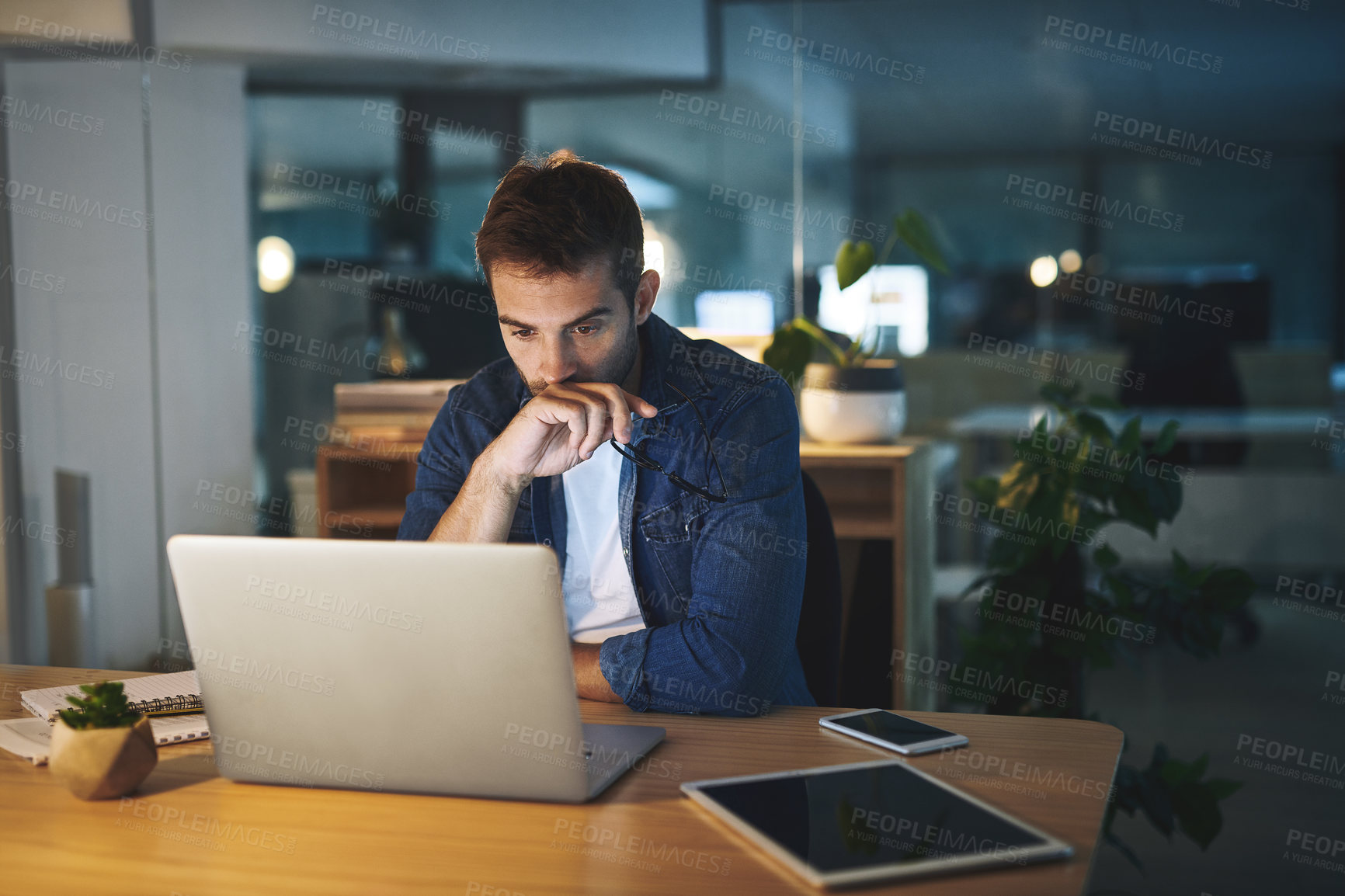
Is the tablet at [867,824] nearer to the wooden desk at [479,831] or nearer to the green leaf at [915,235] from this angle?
the wooden desk at [479,831]

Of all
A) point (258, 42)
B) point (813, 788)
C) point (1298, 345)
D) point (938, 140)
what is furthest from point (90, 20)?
point (1298, 345)

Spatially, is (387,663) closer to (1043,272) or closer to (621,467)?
(621,467)

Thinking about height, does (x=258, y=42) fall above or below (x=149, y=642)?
above

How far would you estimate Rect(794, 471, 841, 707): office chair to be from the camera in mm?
1682

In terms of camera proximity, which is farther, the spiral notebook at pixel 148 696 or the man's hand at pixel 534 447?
the man's hand at pixel 534 447

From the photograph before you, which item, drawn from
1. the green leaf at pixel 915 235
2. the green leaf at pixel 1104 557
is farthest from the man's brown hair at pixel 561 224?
the green leaf at pixel 1104 557

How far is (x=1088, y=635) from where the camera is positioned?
2.43 metres

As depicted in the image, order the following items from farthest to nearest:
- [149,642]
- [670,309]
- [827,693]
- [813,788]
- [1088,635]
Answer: [670,309] → [149,642] → [1088,635] → [827,693] → [813,788]

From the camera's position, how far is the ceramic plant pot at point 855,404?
2.84 metres

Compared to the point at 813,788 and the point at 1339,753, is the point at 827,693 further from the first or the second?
the point at 1339,753

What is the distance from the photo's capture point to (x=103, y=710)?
42.6 inches

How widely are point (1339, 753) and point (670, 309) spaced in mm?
2594

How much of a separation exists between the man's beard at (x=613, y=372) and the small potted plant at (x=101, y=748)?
0.69m

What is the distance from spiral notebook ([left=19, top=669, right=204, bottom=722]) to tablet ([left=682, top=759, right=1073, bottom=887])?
0.64m
